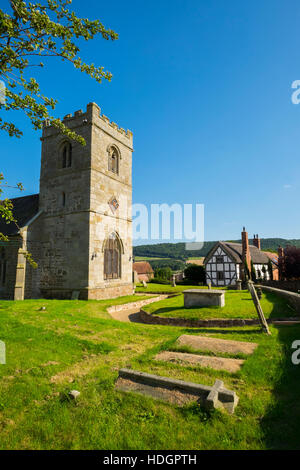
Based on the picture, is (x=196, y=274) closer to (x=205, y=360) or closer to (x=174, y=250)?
(x=205, y=360)

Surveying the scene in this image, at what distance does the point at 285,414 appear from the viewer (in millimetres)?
3615

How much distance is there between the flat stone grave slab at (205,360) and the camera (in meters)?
5.27

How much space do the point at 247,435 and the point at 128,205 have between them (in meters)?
19.7

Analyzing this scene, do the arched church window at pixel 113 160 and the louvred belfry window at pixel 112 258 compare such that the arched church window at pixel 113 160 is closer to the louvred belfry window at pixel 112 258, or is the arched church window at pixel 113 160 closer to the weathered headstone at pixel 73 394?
the louvred belfry window at pixel 112 258

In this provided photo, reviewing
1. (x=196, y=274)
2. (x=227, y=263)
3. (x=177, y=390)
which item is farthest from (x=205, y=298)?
(x=196, y=274)

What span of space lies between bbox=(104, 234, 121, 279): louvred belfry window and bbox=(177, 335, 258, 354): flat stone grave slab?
1254 cm

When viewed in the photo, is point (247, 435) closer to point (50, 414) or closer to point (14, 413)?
point (50, 414)

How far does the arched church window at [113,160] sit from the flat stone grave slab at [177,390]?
1769 cm

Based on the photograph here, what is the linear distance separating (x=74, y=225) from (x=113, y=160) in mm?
6778

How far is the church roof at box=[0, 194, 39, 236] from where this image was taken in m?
19.4

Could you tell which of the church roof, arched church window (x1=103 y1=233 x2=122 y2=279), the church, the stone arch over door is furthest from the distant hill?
the church roof

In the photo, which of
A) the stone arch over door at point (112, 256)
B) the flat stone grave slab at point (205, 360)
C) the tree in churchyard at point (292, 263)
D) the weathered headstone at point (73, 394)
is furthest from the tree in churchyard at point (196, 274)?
the weathered headstone at point (73, 394)

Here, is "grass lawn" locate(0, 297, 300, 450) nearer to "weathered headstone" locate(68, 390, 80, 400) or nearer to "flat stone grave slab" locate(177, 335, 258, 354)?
"weathered headstone" locate(68, 390, 80, 400)
